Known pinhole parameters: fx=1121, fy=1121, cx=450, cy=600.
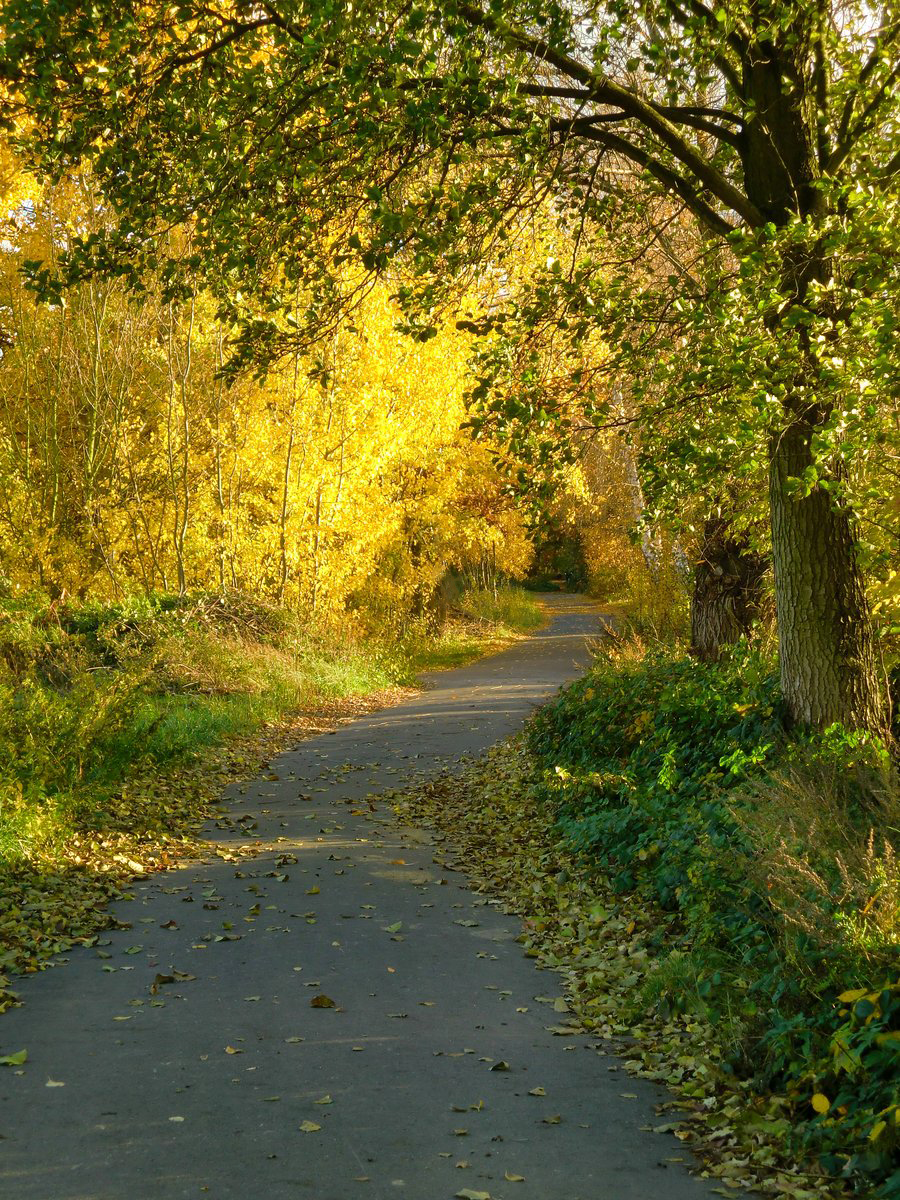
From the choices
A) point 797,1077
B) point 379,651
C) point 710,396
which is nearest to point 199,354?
point 379,651

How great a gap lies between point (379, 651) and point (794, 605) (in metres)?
16.2

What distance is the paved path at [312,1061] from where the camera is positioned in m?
4.30

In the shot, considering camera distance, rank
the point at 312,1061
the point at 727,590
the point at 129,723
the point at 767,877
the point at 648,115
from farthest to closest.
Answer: the point at 727,590
the point at 129,723
the point at 648,115
the point at 767,877
the point at 312,1061

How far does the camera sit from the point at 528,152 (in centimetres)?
721

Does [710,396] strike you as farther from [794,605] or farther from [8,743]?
[8,743]

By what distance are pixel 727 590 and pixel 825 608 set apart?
5548 millimetres

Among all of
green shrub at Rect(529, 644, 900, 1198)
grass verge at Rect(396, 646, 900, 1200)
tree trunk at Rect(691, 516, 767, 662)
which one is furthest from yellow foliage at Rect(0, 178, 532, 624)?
green shrub at Rect(529, 644, 900, 1198)

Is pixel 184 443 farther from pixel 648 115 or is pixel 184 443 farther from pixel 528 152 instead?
pixel 528 152

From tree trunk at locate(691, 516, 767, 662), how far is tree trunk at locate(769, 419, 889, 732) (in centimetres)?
519

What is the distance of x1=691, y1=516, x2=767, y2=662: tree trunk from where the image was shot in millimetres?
13688

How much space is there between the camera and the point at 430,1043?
5676 mm

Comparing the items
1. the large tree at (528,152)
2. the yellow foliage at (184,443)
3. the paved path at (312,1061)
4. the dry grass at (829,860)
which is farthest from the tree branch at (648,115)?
the yellow foliage at (184,443)

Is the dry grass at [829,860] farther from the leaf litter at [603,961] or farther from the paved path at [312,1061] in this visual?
the paved path at [312,1061]

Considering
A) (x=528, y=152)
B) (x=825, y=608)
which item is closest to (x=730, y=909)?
(x=825, y=608)
